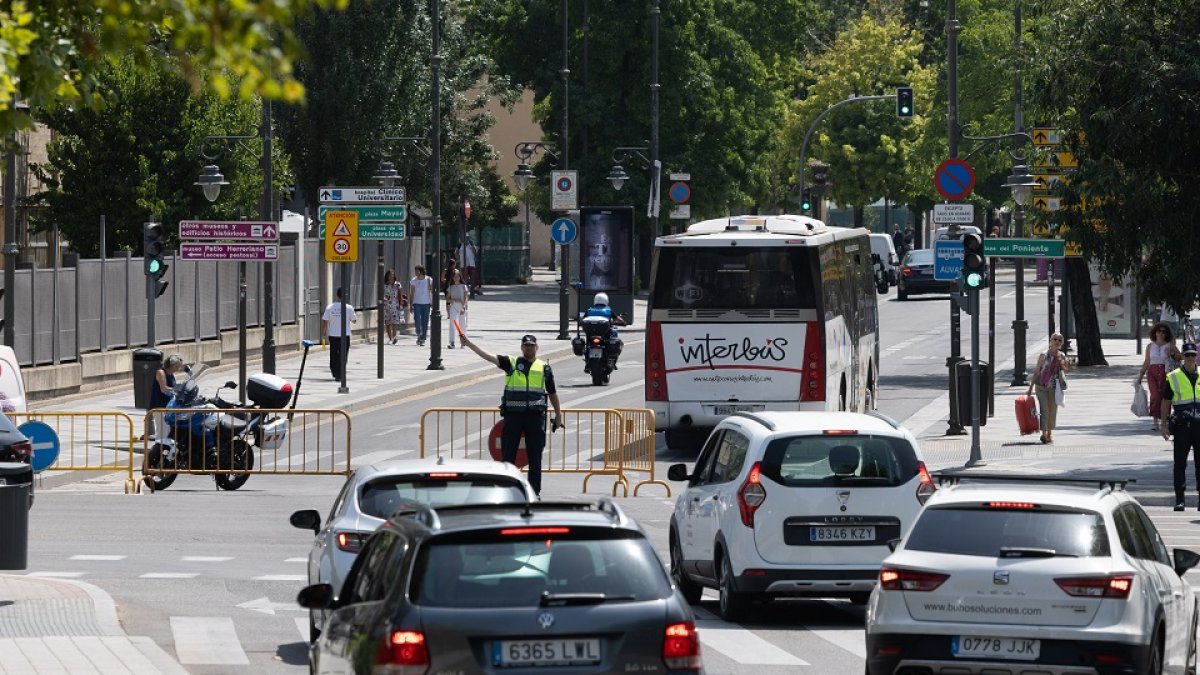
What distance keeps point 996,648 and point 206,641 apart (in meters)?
5.95

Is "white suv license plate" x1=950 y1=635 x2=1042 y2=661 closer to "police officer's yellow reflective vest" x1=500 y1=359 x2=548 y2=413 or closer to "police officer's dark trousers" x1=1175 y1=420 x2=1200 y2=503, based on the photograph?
"police officer's yellow reflective vest" x1=500 y1=359 x2=548 y2=413

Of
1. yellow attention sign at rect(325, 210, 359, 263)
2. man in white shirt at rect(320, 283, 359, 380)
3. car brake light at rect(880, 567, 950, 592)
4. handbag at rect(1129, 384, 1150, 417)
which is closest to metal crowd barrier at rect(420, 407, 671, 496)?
yellow attention sign at rect(325, 210, 359, 263)

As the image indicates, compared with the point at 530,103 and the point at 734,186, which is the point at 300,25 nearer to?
the point at 734,186

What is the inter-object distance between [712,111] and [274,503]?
4749cm

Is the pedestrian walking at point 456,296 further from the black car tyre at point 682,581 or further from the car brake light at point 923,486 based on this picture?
the car brake light at point 923,486

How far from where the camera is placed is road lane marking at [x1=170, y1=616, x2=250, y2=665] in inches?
550

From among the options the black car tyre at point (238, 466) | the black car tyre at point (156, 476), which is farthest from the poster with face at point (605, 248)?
the black car tyre at point (156, 476)

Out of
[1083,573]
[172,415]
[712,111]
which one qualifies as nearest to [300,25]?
[712,111]

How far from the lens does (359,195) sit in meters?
39.3

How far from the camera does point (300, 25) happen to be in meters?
60.2

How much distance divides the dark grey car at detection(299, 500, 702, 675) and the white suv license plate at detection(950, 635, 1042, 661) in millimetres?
2678

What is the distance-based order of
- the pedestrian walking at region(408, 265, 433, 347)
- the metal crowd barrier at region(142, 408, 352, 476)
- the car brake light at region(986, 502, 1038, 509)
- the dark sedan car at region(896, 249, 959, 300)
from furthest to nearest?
the dark sedan car at region(896, 249, 959, 300) < the pedestrian walking at region(408, 265, 433, 347) < the metal crowd barrier at region(142, 408, 352, 476) < the car brake light at region(986, 502, 1038, 509)

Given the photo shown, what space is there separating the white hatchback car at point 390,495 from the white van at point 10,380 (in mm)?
11283

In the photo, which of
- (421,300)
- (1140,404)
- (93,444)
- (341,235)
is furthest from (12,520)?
(421,300)
